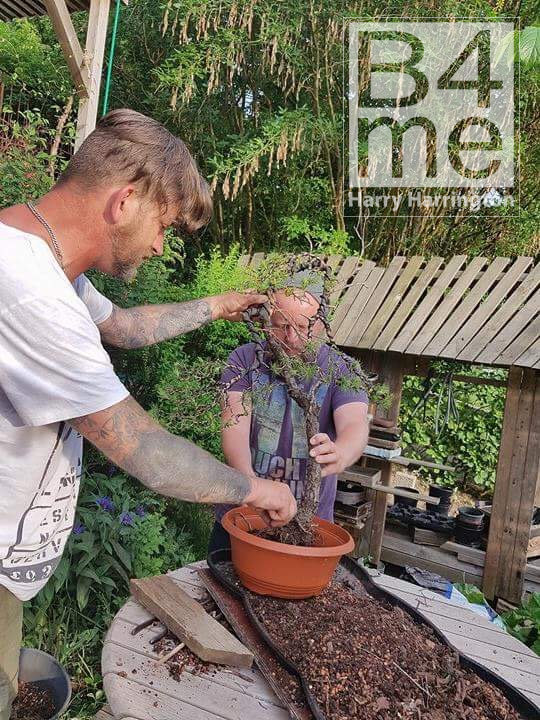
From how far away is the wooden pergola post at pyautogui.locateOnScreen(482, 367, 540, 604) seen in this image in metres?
3.20

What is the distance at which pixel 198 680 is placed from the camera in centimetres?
122

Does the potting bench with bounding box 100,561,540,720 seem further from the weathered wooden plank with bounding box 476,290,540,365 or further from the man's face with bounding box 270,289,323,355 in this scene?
the weathered wooden plank with bounding box 476,290,540,365

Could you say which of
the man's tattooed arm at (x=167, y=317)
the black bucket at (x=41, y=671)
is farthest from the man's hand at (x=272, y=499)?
the black bucket at (x=41, y=671)

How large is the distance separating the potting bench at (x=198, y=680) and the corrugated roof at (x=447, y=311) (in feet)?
5.85

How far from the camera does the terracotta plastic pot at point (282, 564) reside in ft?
4.65

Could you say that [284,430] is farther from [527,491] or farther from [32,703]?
[527,491]

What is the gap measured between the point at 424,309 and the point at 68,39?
9.51 ft

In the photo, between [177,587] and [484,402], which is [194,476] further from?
[484,402]

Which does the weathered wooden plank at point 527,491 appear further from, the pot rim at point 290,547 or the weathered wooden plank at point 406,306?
the pot rim at point 290,547

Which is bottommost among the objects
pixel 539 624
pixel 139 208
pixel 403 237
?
pixel 539 624

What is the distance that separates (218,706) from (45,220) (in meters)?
1.10

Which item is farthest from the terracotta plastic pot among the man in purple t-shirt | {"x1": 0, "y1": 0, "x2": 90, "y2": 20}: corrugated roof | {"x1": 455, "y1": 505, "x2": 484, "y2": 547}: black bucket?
{"x1": 0, "y1": 0, "x2": 90, "y2": 20}: corrugated roof

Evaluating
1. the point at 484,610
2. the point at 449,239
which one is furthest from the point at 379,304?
the point at 449,239

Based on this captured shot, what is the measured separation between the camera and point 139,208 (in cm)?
131
